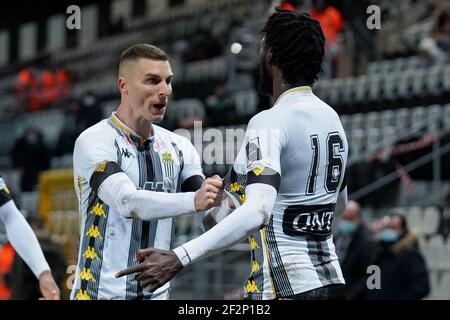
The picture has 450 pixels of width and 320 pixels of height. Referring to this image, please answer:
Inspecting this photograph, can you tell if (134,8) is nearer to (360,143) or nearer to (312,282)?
(360,143)

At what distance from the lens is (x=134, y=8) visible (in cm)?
3136

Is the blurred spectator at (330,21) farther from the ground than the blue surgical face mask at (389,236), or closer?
farther from the ground

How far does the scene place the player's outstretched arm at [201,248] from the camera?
4180 mm

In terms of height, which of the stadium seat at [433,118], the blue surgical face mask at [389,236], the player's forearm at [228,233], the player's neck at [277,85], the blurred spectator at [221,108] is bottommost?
the player's forearm at [228,233]

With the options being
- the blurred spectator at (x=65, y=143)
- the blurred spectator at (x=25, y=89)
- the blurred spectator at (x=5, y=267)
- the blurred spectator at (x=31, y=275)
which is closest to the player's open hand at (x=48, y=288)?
the blurred spectator at (x=31, y=275)

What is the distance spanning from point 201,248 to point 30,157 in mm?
14251

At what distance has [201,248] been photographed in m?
4.21

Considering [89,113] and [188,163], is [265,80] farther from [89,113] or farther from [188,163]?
[89,113]

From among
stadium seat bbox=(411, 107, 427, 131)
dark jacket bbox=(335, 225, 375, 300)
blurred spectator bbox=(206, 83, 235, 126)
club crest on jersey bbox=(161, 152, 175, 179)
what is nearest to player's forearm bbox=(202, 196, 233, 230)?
club crest on jersey bbox=(161, 152, 175, 179)

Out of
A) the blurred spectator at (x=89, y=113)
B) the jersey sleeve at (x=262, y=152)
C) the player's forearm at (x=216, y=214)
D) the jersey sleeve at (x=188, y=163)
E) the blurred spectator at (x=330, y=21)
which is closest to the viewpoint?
the jersey sleeve at (x=262, y=152)

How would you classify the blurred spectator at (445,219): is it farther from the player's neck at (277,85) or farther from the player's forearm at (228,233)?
the player's forearm at (228,233)

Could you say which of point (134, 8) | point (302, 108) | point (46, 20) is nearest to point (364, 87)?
point (302, 108)

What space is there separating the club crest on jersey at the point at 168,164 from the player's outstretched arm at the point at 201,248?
1.39m

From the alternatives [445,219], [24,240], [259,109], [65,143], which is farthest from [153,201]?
[65,143]
